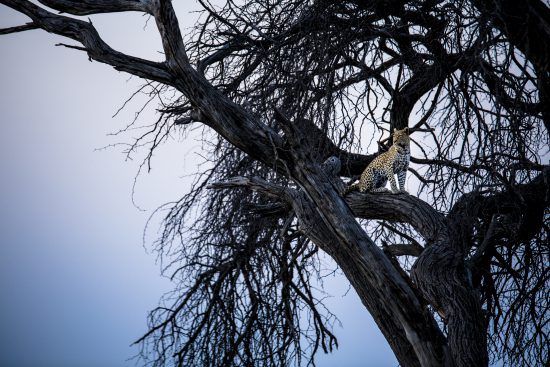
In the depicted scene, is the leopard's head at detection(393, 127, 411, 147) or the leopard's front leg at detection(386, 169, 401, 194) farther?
the leopard's head at detection(393, 127, 411, 147)

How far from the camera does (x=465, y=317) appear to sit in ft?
11.7

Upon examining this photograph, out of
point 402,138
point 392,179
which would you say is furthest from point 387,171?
point 402,138

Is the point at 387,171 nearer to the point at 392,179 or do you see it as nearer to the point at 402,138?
the point at 392,179

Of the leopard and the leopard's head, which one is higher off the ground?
the leopard's head

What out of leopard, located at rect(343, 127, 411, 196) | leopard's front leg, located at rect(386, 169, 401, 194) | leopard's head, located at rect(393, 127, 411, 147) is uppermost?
leopard's head, located at rect(393, 127, 411, 147)

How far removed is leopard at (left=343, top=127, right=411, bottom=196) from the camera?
14.6ft

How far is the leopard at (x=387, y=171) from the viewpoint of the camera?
445cm

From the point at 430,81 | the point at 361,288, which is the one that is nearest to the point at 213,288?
the point at 361,288

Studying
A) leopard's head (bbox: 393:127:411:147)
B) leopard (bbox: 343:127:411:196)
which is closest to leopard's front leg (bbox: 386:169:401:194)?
leopard (bbox: 343:127:411:196)

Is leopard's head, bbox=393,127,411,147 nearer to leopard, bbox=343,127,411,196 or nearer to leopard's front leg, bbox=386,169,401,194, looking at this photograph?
leopard, bbox=343,127,411,196

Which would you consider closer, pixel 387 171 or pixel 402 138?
pixel 387 171

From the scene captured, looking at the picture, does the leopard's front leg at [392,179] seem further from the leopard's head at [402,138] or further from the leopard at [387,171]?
the leopard's head at [402,138]

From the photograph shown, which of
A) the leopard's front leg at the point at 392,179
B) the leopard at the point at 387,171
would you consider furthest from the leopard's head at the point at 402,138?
the leopard's front leg at the point at 392,179

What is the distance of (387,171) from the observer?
4438 millimetres
